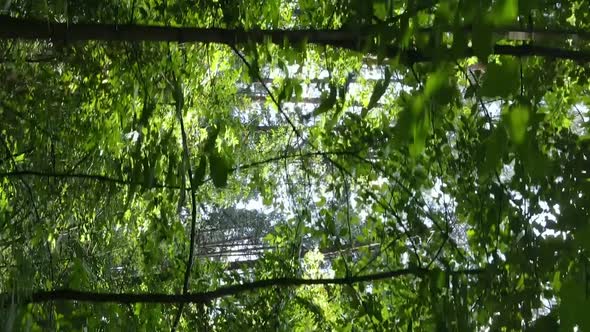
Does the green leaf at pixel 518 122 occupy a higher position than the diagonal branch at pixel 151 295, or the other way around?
the green leaf at pixel 518 122

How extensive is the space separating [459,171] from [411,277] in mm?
338

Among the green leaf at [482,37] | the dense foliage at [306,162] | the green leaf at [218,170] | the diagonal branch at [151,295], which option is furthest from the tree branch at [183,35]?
the green leaf at [482,37]

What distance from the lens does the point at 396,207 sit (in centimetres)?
213

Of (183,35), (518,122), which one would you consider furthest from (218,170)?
(518,122)

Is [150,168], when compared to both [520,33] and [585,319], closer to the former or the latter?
[520,33]

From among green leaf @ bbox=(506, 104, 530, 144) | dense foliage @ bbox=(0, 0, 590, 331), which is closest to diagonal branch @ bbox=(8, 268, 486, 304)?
dense foliage @ bbox=(0, 0, 590, 331)

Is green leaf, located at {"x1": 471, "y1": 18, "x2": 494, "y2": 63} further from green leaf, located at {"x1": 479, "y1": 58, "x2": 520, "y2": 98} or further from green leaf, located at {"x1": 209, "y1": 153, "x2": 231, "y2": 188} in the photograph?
green leaf, located at {"x1": 209, "y1": 153, "x2": 231, "y2": 188}

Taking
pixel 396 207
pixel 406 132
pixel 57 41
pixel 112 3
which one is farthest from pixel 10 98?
pixel 406 132

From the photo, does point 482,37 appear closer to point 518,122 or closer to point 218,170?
point 518,122

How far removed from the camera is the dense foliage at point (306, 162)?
1.10 meters

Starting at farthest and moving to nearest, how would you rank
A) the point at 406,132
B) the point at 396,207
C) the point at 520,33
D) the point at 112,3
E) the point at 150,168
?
the point at 396,207 → the point at 112,3 → the point at 150,168 → the point at 520,33 → the point at 406,132

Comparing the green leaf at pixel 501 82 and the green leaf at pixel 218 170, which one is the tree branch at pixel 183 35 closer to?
the green leaf at pixel 218 170

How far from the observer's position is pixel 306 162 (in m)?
2.22

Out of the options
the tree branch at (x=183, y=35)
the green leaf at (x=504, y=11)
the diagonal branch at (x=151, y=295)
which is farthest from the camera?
the diagonal branch at (x=151, y=295)
